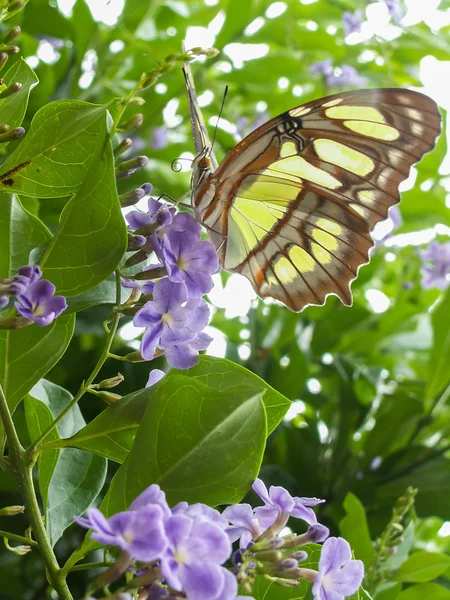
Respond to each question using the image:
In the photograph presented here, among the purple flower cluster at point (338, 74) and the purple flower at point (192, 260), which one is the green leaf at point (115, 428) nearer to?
the purple flower at point (192, 260)

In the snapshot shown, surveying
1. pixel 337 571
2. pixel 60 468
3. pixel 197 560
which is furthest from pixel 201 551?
pixel 60 468

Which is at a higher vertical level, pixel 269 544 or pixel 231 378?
pixel 231 378

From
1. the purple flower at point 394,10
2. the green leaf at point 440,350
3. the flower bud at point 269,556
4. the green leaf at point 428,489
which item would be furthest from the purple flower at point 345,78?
the flower bud at point 269,556

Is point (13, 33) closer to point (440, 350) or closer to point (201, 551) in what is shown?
point (201, 551)

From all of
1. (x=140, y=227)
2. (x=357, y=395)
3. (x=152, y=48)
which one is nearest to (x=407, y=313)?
(x=357, y=395)

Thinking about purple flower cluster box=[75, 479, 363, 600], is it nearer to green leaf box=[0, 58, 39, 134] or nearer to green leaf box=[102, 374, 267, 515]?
green leaf box=[102, 374, 267, 515]
